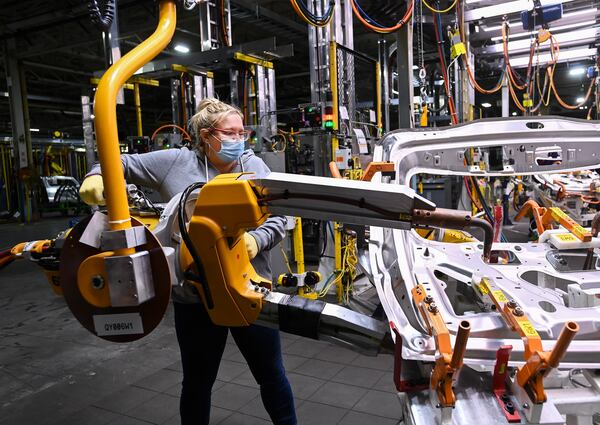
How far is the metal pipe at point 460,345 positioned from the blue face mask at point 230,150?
112 cm

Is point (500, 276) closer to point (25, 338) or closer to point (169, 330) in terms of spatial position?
point (169, 330)

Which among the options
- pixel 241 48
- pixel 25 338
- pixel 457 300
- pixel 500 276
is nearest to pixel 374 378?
pixel 457 300

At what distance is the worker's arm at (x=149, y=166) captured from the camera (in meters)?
1.93

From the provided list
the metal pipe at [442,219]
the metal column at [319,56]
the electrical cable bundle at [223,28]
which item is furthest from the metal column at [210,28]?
the metal pipe at [442,219]

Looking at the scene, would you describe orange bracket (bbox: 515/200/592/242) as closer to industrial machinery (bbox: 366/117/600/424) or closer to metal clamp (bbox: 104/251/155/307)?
industrial machinery (bbox: 366/117/600/424)

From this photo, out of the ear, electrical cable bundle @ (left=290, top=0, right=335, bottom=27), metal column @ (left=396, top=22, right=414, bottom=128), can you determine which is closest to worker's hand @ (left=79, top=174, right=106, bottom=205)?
the ear

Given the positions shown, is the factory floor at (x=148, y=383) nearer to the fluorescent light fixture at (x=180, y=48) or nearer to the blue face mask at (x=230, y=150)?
the blue face mask at (x=230, y=150)

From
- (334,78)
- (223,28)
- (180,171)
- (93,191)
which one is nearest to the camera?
(93,191)

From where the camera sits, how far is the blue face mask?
189cm

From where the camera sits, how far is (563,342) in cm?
119

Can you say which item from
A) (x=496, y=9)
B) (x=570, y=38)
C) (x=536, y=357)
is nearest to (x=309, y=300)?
(x=536, y=357)

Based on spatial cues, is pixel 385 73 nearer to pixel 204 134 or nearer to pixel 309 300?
pixel 204 134

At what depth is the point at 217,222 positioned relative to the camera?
1.22m

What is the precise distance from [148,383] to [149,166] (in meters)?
1.97
